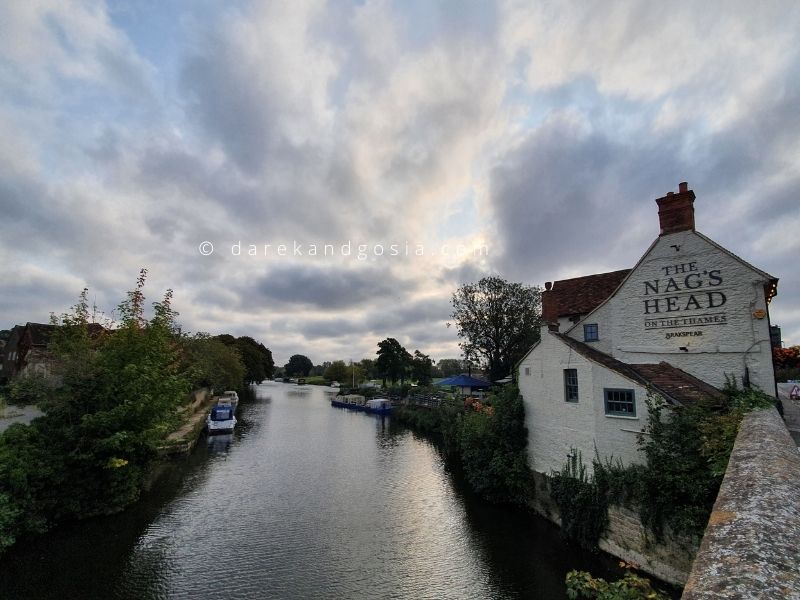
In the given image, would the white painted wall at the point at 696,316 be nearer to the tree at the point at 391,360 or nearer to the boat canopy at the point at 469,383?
the boat canopy at the point at 469,383

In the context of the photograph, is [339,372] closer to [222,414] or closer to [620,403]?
[222,414]

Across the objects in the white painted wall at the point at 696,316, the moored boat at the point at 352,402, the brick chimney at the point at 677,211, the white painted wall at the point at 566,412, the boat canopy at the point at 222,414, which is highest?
the brick chimney at the point at 677,211

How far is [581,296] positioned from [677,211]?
703cm

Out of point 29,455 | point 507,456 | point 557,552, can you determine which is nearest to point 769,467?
point 557,552

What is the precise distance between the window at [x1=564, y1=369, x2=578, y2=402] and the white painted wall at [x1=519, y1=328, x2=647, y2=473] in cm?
15

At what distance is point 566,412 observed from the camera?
53.6 feet

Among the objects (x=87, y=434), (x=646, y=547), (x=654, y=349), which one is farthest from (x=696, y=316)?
(x=87, y=434)

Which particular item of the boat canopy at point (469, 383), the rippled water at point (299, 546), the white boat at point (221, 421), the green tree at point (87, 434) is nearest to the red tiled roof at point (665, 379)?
the rippled water at point (299, 546)

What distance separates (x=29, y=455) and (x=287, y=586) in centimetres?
1063

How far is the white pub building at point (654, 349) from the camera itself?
14094 millimetres

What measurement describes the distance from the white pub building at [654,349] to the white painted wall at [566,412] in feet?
0.12

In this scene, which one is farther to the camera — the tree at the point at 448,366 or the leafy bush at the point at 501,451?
the tree at the point at 448,366

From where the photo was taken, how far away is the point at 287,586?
41.5ft

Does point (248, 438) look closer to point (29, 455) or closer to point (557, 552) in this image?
point (29, 455)
